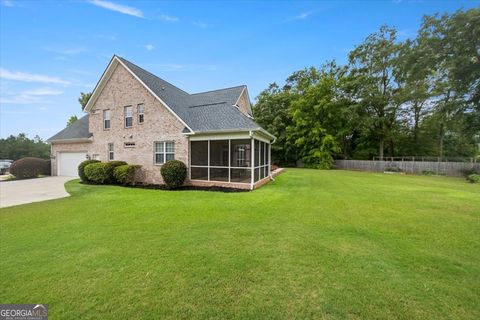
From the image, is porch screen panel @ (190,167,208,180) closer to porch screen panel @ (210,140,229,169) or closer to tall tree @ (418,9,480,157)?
porch screen panel @ (210,140,229,169)

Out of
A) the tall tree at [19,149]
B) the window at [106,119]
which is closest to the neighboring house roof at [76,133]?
the window at [106,119]

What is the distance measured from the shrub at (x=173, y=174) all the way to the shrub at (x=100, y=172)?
12.4ft

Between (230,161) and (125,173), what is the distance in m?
6.17

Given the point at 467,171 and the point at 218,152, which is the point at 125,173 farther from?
the point at 467,171

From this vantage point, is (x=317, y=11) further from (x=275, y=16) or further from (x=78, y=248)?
(x=78, y=248)

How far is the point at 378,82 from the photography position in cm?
2489

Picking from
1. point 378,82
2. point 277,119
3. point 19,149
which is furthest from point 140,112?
point 19,149

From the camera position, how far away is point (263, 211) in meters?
6.51

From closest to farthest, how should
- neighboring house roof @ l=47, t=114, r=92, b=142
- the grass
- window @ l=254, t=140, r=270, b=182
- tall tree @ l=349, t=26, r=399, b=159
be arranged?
the grass, window @ l=254, t=140, r=270, b=182, neighboring house roof @ l=47, t=114, r=92, b=142, tall tree @ l=349, t=26, r=399, b=159

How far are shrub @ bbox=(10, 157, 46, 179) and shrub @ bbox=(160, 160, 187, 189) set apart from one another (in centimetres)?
1282

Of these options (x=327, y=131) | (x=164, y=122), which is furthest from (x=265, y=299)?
(x=327, y=131)

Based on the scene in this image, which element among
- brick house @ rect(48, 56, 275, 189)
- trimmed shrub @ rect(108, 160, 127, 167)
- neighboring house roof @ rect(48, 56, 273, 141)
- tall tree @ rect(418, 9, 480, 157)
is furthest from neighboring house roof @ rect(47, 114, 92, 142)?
tall tree @ rect(418, 9, 480, 157)

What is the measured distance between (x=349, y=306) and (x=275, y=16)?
15076 millimetres

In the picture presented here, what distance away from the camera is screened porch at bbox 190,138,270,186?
35.3 ft
